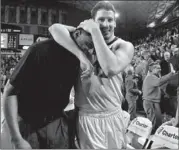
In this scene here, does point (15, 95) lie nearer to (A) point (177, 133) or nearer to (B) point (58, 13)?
(B) point (58, 13)

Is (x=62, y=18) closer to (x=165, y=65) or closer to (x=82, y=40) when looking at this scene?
(x=82, y=40)

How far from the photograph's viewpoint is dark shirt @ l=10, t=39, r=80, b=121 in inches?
41.0

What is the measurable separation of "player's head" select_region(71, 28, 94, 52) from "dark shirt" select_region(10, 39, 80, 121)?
0.08 metres

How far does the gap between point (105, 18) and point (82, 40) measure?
0.62 feet

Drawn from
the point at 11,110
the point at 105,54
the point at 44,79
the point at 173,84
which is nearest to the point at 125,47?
the point at 105,54

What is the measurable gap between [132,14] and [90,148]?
102cm

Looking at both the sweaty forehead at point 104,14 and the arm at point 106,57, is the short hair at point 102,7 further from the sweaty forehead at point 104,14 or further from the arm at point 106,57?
the arm at point 106,57

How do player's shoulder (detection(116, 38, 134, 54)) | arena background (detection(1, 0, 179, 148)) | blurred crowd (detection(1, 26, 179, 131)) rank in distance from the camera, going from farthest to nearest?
blurred crowd (detection(1, 26, 179, 131))
arena background (detection(1, 0, 179, 148))
player's shoulder (detection(116, 38, 134, 54))

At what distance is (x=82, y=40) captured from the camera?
4.03 feet

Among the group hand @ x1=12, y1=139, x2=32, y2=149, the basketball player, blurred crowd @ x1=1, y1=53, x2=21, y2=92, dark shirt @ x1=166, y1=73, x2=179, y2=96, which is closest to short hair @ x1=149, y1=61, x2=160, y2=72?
dark shirt @ x1=166, y1=73, x2=179, y2=96

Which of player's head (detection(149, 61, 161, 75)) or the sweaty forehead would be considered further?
player's head (detection(149, 61, 161, 75))

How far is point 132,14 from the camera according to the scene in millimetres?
1757

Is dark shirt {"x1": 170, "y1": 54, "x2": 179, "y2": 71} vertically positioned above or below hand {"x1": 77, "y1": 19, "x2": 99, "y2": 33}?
below

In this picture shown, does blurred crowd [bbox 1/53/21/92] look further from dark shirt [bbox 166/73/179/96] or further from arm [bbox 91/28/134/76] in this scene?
dark shirt [bbox 166/73/179/96]
